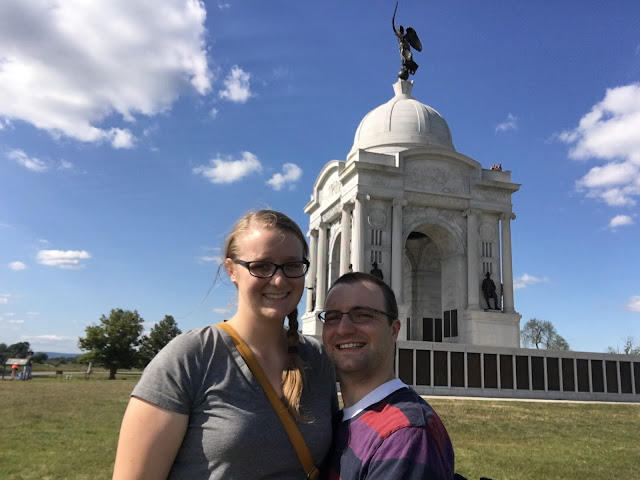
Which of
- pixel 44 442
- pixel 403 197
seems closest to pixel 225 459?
pixel 44 442

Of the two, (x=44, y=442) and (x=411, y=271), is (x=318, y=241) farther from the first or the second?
(x=44, y=442)

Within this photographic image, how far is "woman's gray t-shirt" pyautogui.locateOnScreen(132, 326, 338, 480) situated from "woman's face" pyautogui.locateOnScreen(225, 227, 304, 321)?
0.24 meters

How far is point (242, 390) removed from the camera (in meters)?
2.54

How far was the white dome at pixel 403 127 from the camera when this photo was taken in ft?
111

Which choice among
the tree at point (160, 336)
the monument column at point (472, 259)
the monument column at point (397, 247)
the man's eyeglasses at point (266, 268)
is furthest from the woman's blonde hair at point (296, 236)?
the tree at point (160, 336)

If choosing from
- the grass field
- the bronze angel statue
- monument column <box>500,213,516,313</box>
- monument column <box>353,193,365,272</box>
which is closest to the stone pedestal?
monument column <box>500,213,516,313</box>

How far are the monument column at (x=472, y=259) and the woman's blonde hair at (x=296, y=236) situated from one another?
29569 millimetres

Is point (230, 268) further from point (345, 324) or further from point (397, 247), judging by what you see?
point (397, 247)

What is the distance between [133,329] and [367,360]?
44590mm

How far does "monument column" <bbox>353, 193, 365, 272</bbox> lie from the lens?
1165 inches

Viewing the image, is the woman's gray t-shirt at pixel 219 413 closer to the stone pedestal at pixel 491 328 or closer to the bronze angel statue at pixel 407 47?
the stone pedestal at pixel 491 328

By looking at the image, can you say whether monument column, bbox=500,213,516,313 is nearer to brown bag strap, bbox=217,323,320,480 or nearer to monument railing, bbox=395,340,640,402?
monument railing, bbox=395,340,640,402

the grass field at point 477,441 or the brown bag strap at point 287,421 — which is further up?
the brown bag strap at point 287,421

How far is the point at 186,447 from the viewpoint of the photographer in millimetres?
2436
